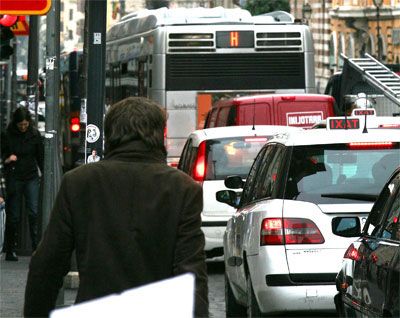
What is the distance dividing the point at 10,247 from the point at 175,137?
780 centimetres

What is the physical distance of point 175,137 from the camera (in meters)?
24.3

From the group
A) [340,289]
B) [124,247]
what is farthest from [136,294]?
[340,289]

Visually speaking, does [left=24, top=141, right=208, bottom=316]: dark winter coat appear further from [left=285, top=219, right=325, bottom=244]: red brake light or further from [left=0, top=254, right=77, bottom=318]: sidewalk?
[left=0, top=254, right=77, bottom=318]: sidewalk

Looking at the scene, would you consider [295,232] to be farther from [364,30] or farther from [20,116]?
[364,30]

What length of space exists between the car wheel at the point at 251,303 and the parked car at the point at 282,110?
1085cm

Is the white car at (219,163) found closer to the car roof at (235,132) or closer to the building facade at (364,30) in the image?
the car roof at (235,132)

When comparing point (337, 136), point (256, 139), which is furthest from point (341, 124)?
point (256, 139)

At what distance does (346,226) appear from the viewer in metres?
8.60

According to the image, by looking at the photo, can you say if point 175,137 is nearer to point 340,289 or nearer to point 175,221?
point 340,289

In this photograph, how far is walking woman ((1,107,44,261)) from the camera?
16844 mm

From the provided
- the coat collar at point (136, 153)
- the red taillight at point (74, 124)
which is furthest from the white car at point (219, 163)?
the red taillight at point (74, 124)

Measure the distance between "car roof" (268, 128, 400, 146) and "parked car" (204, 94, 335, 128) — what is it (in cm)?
1073

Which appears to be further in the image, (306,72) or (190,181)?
(306,72)

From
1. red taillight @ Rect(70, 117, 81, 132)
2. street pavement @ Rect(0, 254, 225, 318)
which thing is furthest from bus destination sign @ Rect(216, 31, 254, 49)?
red taillight @ Rect(70, 117, 81, 132)
